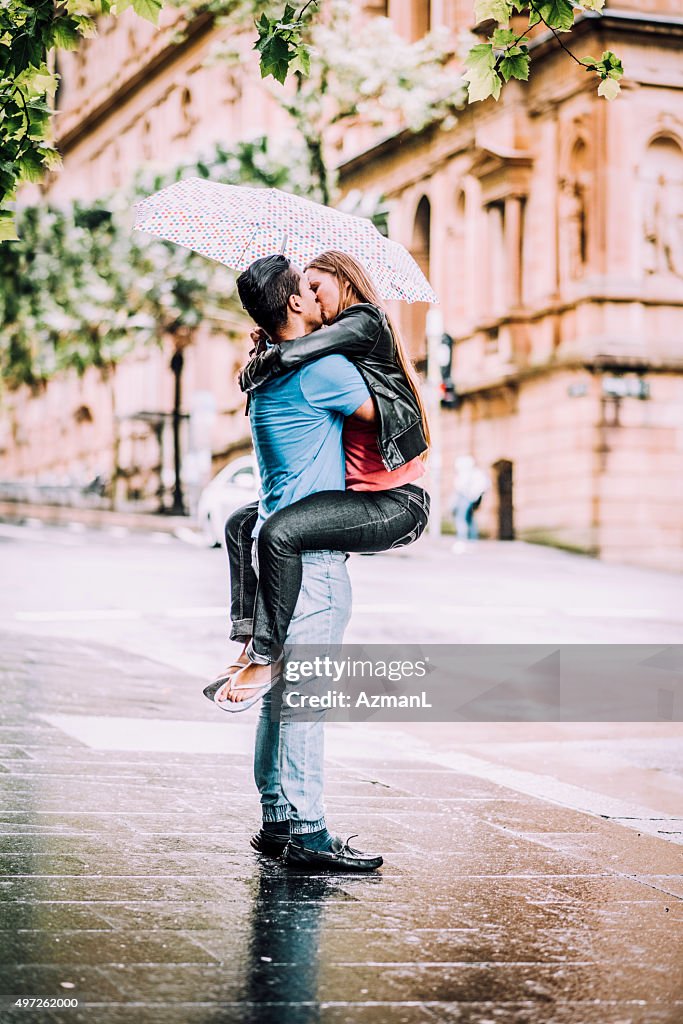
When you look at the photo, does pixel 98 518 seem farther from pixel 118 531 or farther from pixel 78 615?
pixel 78 615

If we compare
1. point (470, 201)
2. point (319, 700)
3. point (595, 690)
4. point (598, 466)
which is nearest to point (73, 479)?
Answer: point (470, 201)

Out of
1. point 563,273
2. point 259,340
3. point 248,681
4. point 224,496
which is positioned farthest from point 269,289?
point 563,273

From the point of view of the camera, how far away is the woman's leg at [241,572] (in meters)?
4.96

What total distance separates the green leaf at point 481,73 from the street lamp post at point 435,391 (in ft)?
89.4

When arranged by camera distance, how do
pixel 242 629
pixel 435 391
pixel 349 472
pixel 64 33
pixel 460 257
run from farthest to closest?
pixel 460 257
pixel 435 391
pixel 64 33
pixel 242 629
pixel 349 472

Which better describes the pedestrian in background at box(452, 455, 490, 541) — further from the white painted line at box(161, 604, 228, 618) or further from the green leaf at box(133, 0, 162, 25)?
the green leaf at box(133, 0, 162, 25)

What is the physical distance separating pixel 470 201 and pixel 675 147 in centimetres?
541

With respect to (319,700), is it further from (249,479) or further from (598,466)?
(598,466)

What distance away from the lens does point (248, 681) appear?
4730 mm

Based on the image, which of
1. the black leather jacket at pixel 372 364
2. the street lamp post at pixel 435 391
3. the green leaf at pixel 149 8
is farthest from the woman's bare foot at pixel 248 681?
the street lamp post at pixel 435 391

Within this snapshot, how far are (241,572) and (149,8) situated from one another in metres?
1.90

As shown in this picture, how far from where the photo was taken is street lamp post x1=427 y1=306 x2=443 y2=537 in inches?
1294

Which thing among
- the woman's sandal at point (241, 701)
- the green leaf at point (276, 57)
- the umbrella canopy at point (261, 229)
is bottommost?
the woman's sandal at point (241, 701)

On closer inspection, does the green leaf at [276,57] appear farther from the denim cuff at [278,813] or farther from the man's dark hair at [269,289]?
the denim cuff at [278,813]
